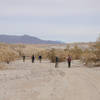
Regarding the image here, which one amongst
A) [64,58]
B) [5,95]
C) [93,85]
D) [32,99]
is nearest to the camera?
[32,99]

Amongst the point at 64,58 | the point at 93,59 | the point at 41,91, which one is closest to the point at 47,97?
the point at 41,91

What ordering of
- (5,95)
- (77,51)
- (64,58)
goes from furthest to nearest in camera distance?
(77,51)
(64,58)
(5,95)

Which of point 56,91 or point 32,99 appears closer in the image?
point 32,99

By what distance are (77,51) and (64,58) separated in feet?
24.4

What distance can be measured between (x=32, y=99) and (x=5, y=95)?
6.09 feet

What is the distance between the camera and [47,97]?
45.1ft

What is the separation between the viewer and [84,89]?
16.0 metres

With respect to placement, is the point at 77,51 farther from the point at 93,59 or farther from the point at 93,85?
the point at 93,85

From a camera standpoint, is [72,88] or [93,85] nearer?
[72,88]

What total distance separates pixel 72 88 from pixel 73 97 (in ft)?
9.07

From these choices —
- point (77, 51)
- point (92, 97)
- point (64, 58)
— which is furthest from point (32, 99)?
point (77, 51)

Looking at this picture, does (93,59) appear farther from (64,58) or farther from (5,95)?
(5,95)

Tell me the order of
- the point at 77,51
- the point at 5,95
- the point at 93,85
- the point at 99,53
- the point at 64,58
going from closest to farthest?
1. the point at 5,95
2. the point at 93,85
3. the point at 99,53
4. the point at 64,58
5. the point at 77,51

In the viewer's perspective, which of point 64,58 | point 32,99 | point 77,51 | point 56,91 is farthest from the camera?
point 77,51
